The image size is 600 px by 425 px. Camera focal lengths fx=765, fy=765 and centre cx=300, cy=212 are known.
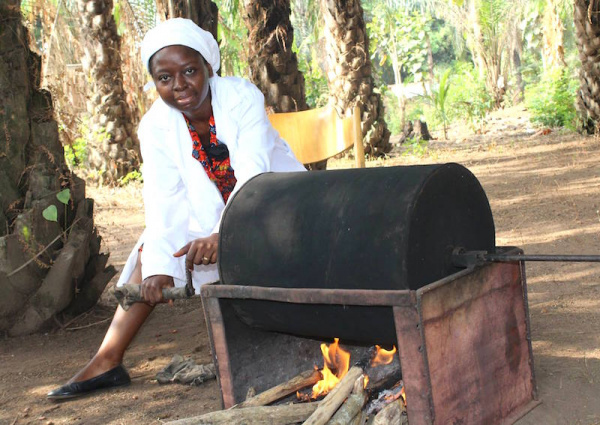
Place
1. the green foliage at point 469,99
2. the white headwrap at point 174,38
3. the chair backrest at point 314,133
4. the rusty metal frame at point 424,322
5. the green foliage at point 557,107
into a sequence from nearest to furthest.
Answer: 1. the rusty metal frame at point 424,322
2. the white headwrap at point 174,38
3. the chair backrest at point 314,133
4. the green foliage at point 557,107
5. the green foliage at point 469,99

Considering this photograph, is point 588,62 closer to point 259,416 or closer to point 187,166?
point 187,166

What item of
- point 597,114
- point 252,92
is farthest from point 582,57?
point 252,92

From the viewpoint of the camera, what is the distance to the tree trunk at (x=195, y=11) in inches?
245

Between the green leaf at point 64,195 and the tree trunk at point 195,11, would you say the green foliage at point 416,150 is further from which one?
the green leaf at point 64,195

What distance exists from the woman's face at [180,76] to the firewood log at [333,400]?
4.51 feet

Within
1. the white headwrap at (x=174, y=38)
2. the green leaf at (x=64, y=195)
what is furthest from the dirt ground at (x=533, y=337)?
the white headwrap at (x=174, y=38)

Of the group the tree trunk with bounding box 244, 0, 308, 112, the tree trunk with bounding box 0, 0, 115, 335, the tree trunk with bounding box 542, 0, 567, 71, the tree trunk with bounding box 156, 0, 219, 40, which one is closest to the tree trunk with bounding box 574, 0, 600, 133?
the tree trunk with bounding box 244, 0, 308, 112

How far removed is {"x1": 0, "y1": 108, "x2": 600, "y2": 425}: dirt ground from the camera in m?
3.17

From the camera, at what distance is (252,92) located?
347 centimetres

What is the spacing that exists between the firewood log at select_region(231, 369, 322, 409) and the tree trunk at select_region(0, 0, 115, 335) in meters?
2.05

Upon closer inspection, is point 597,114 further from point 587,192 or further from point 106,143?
point 106,143

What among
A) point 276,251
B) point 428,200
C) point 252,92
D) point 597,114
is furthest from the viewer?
point 597,114

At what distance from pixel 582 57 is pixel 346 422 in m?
10.3

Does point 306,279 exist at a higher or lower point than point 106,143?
lower
